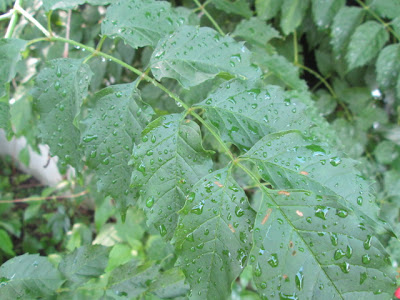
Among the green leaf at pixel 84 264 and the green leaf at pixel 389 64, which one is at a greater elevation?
the green leaf at pixel 389 64

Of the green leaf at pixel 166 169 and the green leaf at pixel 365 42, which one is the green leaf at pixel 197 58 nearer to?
the green leaf at pixel 166 169

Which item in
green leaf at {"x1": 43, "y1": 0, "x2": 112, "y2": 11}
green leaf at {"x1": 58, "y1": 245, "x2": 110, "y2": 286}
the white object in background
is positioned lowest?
the white object in background

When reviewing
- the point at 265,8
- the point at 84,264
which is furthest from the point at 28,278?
the point at 265,8

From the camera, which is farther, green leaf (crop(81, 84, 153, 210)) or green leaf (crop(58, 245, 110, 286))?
green leaf (crop(58, 245, 110, 286))

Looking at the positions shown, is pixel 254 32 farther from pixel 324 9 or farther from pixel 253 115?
pixel 253 115

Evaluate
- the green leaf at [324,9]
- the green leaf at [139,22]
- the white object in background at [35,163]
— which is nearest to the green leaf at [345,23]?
the green leaf at [324,9]

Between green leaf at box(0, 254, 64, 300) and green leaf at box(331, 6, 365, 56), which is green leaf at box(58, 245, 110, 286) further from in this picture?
green leaf at box(331, 6, 365, 56)

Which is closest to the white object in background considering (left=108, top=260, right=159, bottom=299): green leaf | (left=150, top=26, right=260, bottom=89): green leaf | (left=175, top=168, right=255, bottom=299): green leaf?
(left=108, top=260, right=159, bottom=299): green leaf
